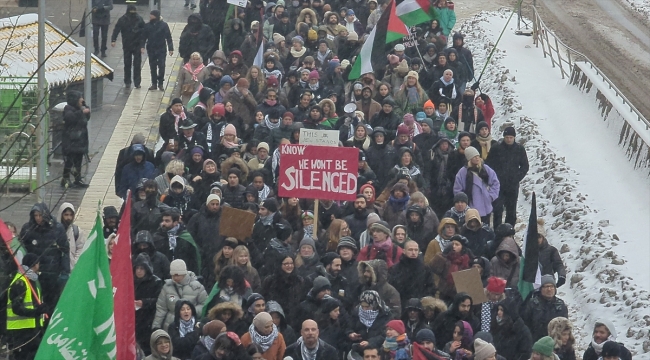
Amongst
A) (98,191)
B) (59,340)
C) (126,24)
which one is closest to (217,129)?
(98,191)

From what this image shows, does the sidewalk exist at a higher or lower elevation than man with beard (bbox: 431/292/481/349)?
lower

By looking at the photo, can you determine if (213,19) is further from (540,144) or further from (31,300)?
(31,300)

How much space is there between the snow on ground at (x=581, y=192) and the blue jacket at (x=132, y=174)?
5131 millimetres

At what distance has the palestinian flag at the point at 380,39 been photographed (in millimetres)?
19984

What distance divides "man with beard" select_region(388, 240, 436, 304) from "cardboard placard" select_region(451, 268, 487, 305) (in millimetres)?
548

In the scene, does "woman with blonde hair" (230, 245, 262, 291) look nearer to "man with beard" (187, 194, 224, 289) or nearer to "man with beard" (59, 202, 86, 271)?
"man with beard" (187, 194, 224, 289)

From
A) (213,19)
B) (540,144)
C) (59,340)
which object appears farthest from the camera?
(213,19)

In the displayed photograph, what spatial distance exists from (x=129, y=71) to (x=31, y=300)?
40.1 feet

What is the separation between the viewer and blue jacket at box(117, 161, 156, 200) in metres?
16.8

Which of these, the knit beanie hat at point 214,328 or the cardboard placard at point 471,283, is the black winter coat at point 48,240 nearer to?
the knit beanie hat at point 214,328

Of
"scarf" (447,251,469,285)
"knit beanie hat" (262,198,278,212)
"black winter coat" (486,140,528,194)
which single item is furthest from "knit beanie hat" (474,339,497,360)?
"black winter coat" (486,140,528,194)

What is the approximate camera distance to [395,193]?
15523 millimetres

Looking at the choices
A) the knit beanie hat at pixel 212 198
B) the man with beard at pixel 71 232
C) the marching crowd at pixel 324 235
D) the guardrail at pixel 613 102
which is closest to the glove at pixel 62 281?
the marching crowd at pixel 324 235

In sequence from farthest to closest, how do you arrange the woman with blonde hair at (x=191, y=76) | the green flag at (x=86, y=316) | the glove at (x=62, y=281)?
the woman with blonde hair at (x=191, y=76) < the glove at (x=62, y=281) < the green flag at (x=86, y=316)
